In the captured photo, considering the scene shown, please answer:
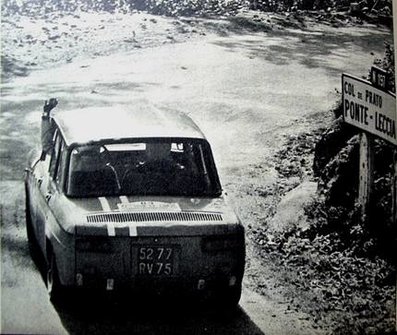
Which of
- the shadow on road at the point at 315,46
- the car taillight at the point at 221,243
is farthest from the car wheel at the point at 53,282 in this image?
the shadow on road at the point at 315,46

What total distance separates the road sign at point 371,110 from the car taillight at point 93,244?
1.80 meters

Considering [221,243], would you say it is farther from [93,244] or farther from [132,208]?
[93,244]

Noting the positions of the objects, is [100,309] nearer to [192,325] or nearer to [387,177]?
[192,325]

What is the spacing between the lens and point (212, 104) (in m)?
4.26

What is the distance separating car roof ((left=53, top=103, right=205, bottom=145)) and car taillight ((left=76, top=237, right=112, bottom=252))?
0.58 meters

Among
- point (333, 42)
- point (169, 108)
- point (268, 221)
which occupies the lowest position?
point (268, 221)

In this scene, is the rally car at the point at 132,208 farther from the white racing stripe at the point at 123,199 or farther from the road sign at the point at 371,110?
the road sign at the point at 371,110

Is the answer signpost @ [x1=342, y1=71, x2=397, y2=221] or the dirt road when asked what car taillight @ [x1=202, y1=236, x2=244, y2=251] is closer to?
the dirt road

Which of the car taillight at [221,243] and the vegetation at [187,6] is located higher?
the vegetation at [187,6]

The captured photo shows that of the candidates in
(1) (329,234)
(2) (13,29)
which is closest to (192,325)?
(1) (329,234)

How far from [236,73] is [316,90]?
52 centimetres

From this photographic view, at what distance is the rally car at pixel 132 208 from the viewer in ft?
10.9

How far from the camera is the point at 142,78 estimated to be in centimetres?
416

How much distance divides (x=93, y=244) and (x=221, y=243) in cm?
62
